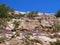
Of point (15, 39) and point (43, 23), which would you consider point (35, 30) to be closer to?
point (43, 23)

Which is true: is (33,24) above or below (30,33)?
above

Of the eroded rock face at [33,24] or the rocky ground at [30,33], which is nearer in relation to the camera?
the rocky ground at [30,33]

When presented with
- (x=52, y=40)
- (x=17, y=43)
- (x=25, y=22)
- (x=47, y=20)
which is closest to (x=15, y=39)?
(x=17, y=43)

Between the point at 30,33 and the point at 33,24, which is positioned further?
the point at 33,24

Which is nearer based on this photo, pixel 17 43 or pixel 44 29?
pixel 17 43

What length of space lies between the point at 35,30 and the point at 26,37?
12.2ft

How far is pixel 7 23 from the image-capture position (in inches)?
911

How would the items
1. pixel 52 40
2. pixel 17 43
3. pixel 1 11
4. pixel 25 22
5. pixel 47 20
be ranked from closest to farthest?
1. pixel 17 43
2. pixel 52 40
3. pixel 25 22
4. pixel 47 20
5. pixel 1 11

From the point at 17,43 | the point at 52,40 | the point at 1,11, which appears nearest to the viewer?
the point at 17,43

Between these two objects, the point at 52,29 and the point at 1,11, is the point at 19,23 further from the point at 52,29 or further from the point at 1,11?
the point at 1,11

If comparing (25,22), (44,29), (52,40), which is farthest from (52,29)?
(52,40)

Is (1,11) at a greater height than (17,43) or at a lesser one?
greater

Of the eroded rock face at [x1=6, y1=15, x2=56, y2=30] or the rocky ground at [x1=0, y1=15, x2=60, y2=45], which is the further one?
the eroded rock face at [x1=6, y1=15, x2=56, y2=30]

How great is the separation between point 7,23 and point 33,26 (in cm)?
213
